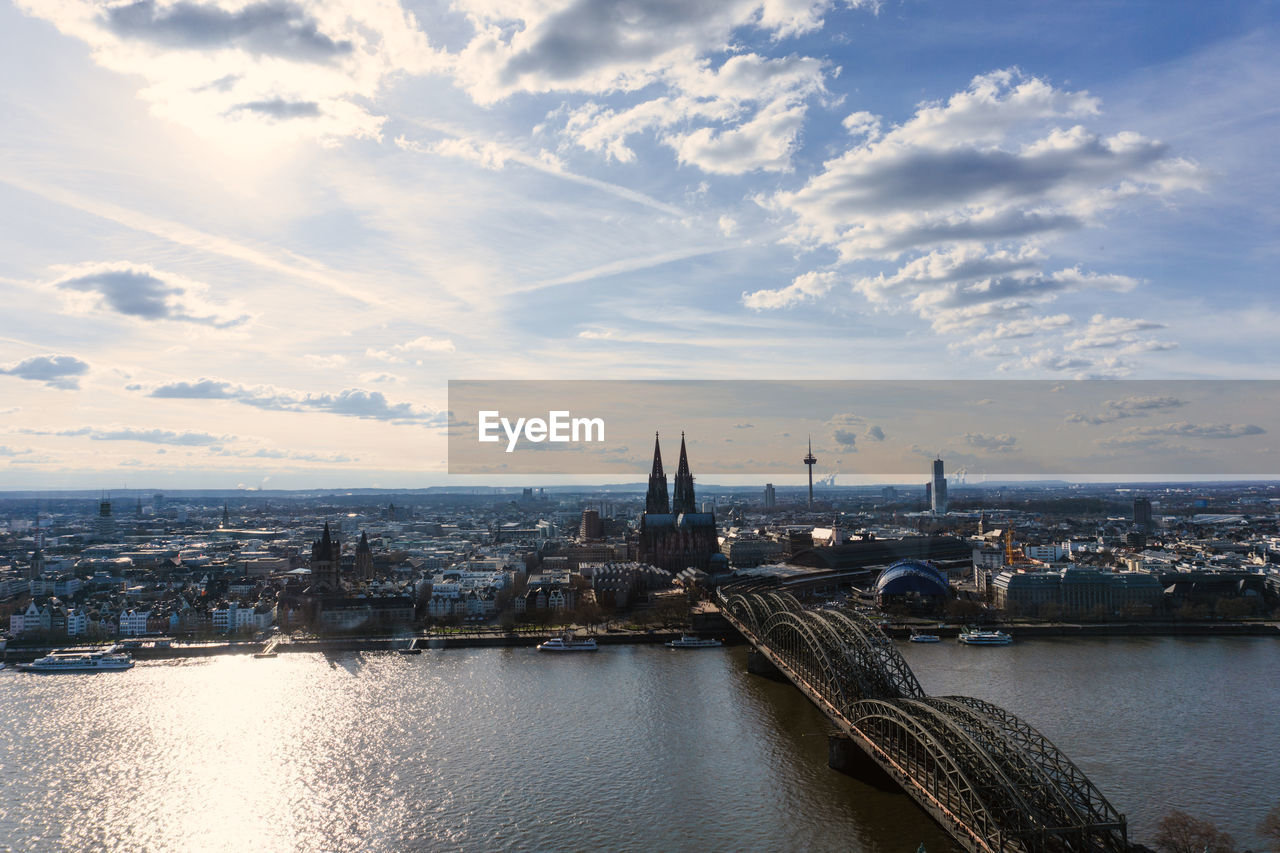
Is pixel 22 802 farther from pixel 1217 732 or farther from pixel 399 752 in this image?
pixel 1217 732

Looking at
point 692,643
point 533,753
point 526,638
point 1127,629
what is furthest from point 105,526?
point 1127,629

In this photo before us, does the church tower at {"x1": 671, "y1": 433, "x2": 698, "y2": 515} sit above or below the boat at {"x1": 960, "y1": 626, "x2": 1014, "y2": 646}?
above

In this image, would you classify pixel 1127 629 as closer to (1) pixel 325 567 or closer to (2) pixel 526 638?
(2) pixel 526 638

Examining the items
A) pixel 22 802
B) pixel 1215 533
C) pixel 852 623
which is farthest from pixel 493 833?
pixel 1215 533

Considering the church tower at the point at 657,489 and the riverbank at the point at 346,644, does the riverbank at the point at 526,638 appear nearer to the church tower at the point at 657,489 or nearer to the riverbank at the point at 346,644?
the riverbank at the point at 346,644

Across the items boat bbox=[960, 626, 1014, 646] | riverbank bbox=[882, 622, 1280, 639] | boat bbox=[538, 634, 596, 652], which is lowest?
riverbank bbox=[882, 622, 1280, 639]

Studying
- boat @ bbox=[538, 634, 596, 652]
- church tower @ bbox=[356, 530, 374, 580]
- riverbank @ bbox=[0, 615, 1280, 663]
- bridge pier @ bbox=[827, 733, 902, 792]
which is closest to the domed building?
riverbank @ bbox=[0, 615, 1280, 663]

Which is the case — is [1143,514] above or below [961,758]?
below

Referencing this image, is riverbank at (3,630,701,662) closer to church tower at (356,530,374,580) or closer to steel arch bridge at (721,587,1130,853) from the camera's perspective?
steel arch bridge at (721,587,1130,853)

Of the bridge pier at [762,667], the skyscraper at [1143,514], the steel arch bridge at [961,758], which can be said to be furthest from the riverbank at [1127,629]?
the skyscraper at [1143,514]
